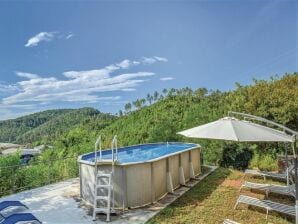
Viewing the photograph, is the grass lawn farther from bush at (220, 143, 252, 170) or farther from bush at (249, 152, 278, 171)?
bush at (220, 143, 252, 170)

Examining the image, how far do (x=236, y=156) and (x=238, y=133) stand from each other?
7.72 metres

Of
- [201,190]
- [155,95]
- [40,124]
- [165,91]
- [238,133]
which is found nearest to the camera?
[238,133]

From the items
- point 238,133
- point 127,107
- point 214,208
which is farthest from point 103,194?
point 127,107

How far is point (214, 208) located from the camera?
25.5 feet

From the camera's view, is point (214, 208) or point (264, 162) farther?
point (264, 162)

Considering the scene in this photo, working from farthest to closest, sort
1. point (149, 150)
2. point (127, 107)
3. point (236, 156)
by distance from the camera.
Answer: point (127, 107)
point (236, 156)
point (149, 150)

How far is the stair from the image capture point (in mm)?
7383

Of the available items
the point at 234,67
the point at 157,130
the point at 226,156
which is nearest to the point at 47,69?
the point at 234,67

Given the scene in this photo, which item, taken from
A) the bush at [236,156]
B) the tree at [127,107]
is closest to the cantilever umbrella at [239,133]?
the bush at [236,156]

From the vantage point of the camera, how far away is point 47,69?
2479 inches

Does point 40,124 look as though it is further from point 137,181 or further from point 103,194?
point 137,181

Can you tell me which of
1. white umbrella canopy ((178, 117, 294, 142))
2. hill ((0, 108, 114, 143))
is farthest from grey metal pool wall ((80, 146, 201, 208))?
hill ((0, 108, 114, 143))

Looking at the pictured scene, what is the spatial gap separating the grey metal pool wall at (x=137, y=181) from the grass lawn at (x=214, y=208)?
64 cm

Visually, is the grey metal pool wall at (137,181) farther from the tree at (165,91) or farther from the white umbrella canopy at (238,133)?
the tree at (165,91)
